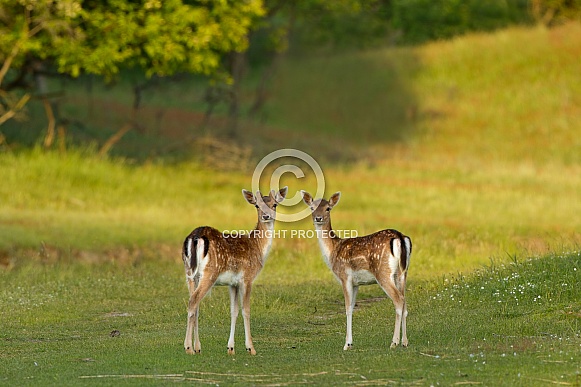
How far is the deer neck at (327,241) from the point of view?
12349mm

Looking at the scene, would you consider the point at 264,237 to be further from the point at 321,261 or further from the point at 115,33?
the point at 115,33

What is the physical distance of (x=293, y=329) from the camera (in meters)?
13.8

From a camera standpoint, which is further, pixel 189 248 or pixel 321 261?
pixel 321 261

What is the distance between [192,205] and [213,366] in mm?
15672

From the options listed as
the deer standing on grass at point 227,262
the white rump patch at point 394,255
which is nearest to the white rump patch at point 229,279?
the deer standing on grass at point 227,262

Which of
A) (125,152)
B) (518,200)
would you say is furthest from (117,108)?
(518,200)

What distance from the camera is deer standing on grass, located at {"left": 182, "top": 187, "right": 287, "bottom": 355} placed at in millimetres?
11078

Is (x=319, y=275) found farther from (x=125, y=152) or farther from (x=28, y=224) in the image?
(x=125, y=152)

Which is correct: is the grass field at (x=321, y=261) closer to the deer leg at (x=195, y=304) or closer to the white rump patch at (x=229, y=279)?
the deer leg at (x=195, y=304)

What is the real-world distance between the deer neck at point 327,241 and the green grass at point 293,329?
104 centimetres

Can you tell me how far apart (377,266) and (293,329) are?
2.57m

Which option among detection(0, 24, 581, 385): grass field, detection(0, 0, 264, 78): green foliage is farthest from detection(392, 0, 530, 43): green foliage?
detection(0, 0, 264, 78): green foliage

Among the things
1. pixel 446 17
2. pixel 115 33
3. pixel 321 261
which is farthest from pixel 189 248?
pixel 446 17

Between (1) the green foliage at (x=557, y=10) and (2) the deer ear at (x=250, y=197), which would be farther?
(1) the green foliage at (x=557, y=10)
